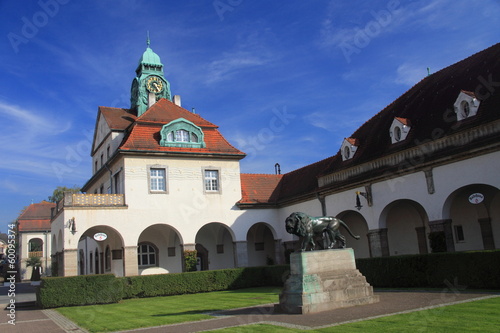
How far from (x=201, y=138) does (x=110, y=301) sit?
12.0 metres

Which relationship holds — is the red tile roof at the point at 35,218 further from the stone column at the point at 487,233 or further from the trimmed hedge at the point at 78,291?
the stone column at the point at 487,233

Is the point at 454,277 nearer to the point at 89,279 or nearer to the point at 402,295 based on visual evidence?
the point at 402,295

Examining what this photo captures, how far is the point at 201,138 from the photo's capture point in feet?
98.8

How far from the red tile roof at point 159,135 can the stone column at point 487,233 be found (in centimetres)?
1503

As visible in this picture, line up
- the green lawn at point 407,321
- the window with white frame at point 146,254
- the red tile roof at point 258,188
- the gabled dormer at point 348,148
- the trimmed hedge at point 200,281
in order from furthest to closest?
the red tile roof at point 258,188, the window with white frame at point 146,254, the gabled dormer at point 348,148, the trimmed hedge at point 200,281, the green lawn at point 407,321

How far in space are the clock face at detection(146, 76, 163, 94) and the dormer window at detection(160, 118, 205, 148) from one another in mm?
8486

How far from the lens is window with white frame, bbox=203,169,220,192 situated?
2981cm

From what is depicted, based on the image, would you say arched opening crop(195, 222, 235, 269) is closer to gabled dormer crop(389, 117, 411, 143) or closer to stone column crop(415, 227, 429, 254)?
stone column crop(415, 227, 429, 254)

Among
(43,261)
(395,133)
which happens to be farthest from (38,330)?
(43,261)

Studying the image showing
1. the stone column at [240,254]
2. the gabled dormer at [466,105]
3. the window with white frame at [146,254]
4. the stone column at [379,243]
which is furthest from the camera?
the window with white frame at [146,254]

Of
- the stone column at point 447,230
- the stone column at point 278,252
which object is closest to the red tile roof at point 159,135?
the stone column at point 278,252

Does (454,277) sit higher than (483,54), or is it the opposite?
(483,54)

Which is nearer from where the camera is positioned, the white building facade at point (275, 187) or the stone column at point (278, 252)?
the white building facade at point (275, 187)

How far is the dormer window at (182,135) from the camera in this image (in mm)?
28984
